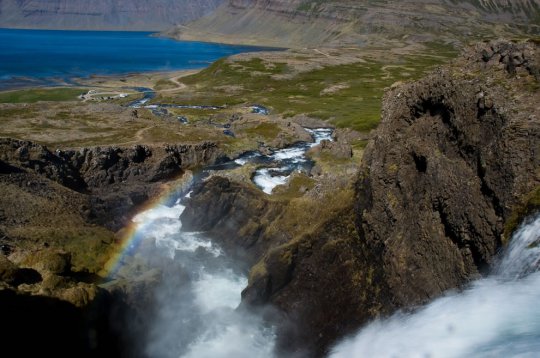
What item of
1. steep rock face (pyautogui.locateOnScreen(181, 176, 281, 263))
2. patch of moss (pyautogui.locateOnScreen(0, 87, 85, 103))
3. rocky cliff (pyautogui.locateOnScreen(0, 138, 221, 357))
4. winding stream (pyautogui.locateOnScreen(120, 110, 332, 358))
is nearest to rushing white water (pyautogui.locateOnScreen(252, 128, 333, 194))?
steep rock face (pyautogui.locateOnScreen(181, 176, 281, 263))

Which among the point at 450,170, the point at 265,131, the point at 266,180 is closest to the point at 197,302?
the point at 450,170

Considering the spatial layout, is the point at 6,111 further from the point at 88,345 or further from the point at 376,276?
the point at 376,276

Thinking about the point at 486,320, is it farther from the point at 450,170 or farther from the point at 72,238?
the point at 72,238

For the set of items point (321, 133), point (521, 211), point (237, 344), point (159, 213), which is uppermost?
point (521, 211)

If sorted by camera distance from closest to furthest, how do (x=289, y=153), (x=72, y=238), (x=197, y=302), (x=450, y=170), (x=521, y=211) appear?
(x=521, y=211)
(x=450, y=170)
(x=197, y=302)
(x=72, y=238)
(x=289, y=153)

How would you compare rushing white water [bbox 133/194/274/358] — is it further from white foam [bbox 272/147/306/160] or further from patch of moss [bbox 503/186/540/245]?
white foam [bbox 272/147/306/160]

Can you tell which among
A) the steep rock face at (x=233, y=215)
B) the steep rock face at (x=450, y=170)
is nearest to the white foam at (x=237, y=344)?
the steep rock face at (x=233, y=215)

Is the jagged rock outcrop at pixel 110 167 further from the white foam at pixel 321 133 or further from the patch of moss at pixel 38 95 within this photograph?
the patch of moss at pixel 38 95
